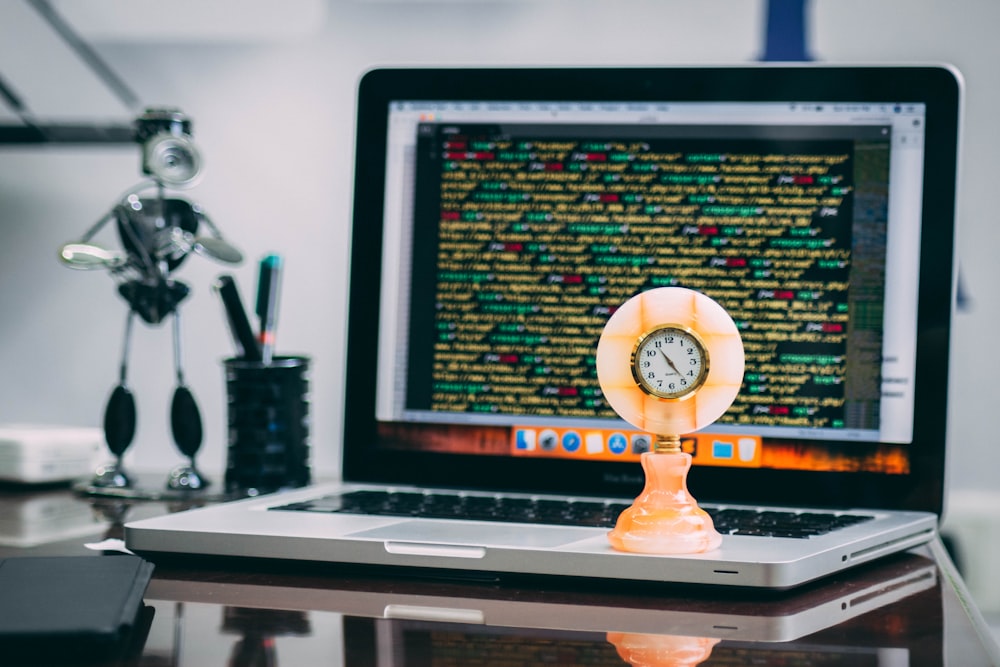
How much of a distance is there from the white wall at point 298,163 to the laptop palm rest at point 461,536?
52 centimetres

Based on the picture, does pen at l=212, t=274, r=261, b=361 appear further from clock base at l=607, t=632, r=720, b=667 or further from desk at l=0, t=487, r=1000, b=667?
clock base at l=607, t=632, r=720, b=667

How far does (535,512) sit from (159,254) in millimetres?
422

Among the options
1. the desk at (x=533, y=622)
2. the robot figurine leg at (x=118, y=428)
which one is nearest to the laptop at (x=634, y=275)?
the desk at (x=533, y=622)

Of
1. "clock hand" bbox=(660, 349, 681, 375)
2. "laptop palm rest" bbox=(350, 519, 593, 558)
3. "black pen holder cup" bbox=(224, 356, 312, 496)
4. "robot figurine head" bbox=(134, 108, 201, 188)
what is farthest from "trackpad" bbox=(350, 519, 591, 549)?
"robot figurine head" bbox=(134, 108, 201, 188)

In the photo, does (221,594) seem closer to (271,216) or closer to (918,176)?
(918,176)

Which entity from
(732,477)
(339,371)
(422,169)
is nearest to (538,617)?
(732,477)

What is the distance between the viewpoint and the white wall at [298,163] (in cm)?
95

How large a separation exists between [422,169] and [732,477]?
0.31 m

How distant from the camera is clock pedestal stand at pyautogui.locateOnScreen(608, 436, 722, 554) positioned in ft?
1.56

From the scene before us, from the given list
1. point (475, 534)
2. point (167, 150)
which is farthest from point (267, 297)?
point (475, 534)

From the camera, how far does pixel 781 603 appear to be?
467mm

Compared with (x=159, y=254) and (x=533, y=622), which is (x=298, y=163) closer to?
(x=159, y=254)

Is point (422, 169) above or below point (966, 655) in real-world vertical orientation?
above

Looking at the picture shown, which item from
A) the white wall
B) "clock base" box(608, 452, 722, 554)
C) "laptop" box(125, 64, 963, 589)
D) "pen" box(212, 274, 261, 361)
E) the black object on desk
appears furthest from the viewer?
the white wall
